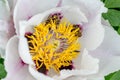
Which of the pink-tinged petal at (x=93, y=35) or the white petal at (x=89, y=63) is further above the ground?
the pink-tinged petal at (x=93, y=35)

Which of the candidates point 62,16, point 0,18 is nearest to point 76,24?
point 62,16

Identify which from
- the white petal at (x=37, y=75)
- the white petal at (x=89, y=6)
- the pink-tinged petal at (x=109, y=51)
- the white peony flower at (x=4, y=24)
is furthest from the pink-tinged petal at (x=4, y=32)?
the pink-tinged petal at (x=109, y=51)

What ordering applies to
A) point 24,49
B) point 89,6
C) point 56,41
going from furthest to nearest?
point 56,41 → point 89,6 → point 24,49

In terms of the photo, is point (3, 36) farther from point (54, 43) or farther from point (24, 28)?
point (54, 43)

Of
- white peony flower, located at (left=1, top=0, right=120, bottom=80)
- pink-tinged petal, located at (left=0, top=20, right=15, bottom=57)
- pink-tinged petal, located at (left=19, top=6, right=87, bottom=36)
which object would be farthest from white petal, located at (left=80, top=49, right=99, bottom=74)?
pink-tinged petal, located at (left=0, top=20, right=15, bottom=57)

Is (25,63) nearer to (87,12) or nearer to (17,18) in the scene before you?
(17,18)

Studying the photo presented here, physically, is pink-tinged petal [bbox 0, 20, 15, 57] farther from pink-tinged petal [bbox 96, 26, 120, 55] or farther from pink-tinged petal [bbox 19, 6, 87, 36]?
pink-tinged petal [bbox 96, 26, 120, 55]

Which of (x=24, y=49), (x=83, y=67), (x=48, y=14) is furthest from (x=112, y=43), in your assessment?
(x=24, y=49)

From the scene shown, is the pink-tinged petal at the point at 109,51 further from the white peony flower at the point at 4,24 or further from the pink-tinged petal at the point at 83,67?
the white peony flower at the point at 4,24

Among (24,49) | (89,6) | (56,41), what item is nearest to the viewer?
(24,49)
